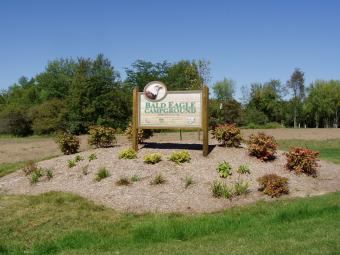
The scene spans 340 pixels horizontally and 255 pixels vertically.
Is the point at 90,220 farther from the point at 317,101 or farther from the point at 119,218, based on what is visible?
the point at 317,101

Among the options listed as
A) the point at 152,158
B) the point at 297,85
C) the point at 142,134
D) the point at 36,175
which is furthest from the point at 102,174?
the point at 297,85

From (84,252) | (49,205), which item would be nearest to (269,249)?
(84,252)

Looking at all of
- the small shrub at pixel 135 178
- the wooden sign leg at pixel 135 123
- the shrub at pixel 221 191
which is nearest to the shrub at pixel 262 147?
the shrub at pixel 221 191

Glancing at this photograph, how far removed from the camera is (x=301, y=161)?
1285cm

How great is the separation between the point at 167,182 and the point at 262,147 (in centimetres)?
341

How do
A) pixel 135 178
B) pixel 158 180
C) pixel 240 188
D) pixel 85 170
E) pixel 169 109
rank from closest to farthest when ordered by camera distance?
pixel 240 188 → pixel 158 180 → pixel 135 178 → pixel 85 170 → pixel 169 109

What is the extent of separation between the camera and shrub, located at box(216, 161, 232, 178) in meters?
12.1

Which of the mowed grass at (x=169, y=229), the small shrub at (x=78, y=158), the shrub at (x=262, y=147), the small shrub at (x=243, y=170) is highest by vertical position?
the shrub at (x=262, y=147)

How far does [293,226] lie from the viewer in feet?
24.7

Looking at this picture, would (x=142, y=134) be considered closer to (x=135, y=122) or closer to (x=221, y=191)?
(x=135, y=122)

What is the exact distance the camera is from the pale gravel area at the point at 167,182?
1037 centimetres

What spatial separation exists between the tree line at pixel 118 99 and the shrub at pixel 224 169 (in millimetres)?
22754

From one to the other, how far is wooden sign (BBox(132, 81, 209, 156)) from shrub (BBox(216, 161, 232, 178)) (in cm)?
133

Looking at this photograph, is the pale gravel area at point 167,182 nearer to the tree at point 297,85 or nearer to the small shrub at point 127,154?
the small shrub at point 127,154
